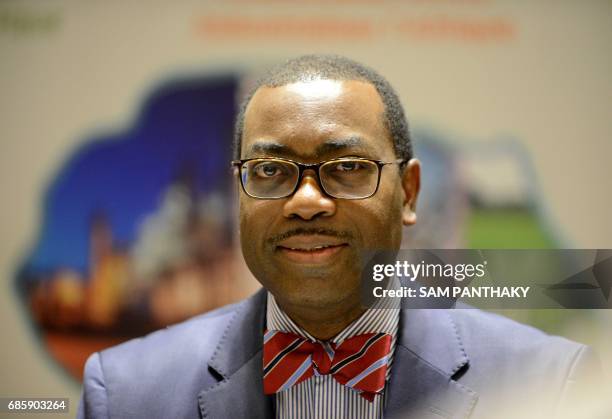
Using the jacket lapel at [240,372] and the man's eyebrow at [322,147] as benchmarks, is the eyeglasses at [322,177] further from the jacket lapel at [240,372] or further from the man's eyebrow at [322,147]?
the jacket lapel at [240,372]

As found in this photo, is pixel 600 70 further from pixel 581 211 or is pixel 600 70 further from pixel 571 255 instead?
pixel 571 255

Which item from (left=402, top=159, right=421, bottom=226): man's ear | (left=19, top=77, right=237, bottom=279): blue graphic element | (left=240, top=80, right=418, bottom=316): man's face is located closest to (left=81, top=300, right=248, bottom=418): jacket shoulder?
(left=240, top=80, right=418, bottom=316): man's face

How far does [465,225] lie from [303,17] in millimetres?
752

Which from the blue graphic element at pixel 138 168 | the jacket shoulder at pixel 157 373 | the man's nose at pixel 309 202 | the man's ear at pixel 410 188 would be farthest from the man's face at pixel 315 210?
the blue graphic element at pixel 138 168

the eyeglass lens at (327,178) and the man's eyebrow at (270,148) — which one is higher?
the man's eyebrow at (270,148)

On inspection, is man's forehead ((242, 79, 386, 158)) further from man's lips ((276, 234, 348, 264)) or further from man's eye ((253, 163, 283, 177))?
man's lips ((276, 234, 348, 264))

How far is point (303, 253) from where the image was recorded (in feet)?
5.13

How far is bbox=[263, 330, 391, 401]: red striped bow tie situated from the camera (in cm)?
160

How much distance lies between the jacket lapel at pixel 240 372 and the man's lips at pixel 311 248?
0.92 feet

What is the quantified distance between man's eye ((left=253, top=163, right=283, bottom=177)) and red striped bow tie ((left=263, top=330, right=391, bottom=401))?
0.40 meters

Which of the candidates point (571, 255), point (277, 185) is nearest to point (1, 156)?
point (277, 185)

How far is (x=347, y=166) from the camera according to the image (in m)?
1.56

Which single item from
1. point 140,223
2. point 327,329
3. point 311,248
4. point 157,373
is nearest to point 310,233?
point 311,248

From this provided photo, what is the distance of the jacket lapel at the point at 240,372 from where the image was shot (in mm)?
1617
